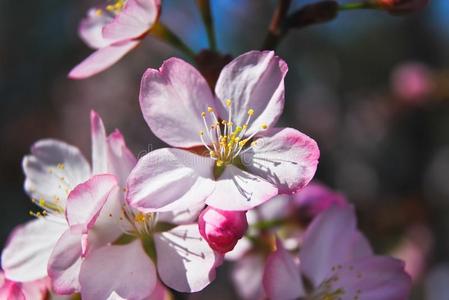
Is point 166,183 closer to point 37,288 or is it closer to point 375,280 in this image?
→ point 37,288

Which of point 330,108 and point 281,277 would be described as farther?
point 330,108

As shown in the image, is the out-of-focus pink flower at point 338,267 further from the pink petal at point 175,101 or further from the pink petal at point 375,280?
the pink petal at point 175,101

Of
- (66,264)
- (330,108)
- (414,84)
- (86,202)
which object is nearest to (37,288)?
(66,264)

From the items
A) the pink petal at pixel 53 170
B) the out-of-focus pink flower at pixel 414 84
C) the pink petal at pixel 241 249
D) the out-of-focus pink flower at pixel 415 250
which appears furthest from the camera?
the out-of-focus pink flower at pixel 414 84

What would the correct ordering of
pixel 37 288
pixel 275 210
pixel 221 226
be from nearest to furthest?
1. pixel 221 226
2. pixel 37 288
3. pixel 275 210

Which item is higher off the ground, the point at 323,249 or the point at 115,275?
the point at 115,275

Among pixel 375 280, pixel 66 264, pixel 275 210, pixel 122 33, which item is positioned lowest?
pixel 275 210

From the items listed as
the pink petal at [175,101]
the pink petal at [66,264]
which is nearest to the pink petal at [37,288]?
the pink petal at [66,264]

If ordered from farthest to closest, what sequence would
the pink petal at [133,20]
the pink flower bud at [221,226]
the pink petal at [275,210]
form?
the pink petal at [275,210] < the pink petal at [133,20] < the pink flower bud at [221,226]
